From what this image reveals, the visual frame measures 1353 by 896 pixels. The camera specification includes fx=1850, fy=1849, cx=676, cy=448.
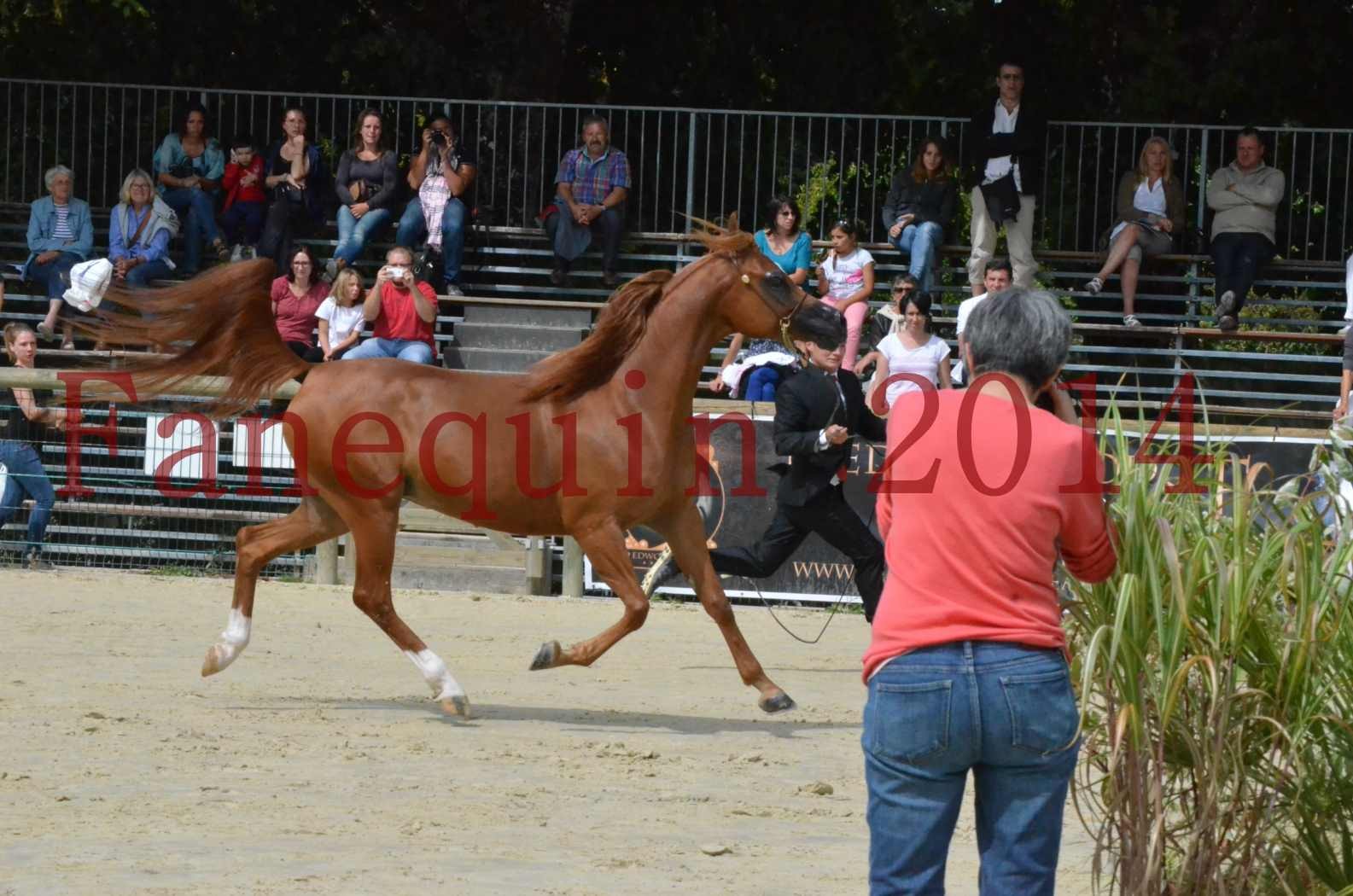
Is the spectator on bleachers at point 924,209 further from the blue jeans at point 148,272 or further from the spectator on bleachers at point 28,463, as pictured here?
the spectator on bleachers at point 28,463

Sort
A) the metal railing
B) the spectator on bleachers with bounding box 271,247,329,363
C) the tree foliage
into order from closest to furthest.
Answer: the spectator on bleachers with bounding box 271,247,329,363 → the metal railing → the tree foliage

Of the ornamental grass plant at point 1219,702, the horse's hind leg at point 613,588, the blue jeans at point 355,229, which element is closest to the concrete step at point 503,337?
the blue jeans at point 355,229

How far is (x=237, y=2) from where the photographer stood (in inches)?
700

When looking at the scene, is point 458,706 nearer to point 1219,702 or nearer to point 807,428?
point 807,428

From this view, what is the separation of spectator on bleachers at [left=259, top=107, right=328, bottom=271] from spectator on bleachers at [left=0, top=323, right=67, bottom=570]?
11.0 ft

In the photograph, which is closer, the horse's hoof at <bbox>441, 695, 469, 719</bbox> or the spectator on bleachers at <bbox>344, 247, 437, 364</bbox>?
the horse's hoof at <bbox>441, 695, 469, 719</bbox>

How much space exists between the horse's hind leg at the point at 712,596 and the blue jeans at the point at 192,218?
860 cm

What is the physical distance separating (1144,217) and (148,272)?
8.15m

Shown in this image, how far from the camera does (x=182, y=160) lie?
1566cm

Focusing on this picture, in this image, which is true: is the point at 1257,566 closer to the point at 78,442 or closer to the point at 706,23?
the point at 78,442

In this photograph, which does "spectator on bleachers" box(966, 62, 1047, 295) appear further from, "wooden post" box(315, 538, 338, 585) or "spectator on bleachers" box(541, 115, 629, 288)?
"wooden post" box(315, 538, 338, 585)

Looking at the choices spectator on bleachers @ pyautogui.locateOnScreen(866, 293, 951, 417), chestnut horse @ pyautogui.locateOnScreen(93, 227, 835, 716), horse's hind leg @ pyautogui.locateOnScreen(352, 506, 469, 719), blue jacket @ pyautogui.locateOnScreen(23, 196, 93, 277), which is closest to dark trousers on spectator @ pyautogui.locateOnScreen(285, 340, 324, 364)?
blue jacket @ pyautogui.locateOnScreen(23, 196, 93, 277)

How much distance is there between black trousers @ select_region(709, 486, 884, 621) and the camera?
31.1ft

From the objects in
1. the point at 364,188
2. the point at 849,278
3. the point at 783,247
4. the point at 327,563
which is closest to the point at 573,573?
the point at 327,563
